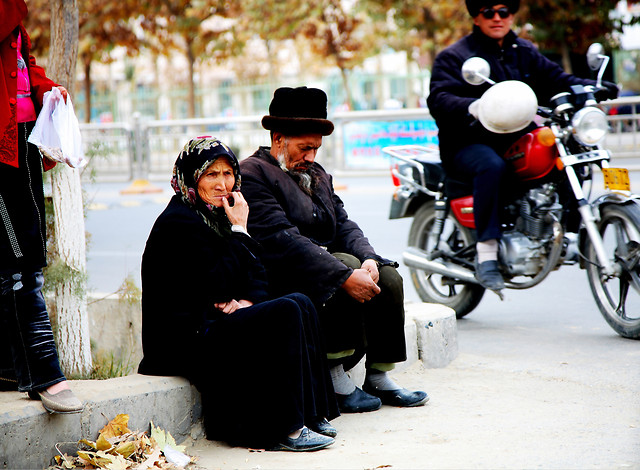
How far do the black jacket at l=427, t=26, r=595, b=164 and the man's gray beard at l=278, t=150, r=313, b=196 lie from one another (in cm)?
155

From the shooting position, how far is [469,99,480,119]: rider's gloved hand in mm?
5160

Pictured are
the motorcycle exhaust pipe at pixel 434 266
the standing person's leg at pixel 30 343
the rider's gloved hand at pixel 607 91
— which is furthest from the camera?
the motorcycle exhaust pipe at pixel 434 266

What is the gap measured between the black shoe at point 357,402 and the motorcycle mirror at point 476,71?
2.05m

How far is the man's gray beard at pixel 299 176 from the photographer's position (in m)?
4.10

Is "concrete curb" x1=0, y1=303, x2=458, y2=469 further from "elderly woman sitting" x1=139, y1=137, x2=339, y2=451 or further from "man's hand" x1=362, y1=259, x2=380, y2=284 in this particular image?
Result: "man's hand" x1=362, y1=259, x2=380, y2=284

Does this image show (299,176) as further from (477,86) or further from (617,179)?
(617,179)

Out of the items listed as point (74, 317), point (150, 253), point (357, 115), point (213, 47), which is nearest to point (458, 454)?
point (150, 253)

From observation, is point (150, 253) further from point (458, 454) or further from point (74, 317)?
point (458, 454)

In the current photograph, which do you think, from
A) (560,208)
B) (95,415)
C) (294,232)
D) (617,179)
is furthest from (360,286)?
(617,179)

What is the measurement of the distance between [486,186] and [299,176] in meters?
1.54

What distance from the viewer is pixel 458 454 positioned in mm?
3293

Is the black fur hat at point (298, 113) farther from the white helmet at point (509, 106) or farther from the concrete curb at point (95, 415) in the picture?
the white helmet at point (509, 106)

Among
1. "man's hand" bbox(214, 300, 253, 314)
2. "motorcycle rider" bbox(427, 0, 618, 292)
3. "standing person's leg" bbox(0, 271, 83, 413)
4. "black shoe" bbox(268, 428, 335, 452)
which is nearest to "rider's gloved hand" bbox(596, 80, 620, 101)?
"motorcycle rider" bbox(427, 0, 618, 292)

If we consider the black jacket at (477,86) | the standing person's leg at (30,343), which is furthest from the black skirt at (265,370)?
the black jacket at (477,86)
